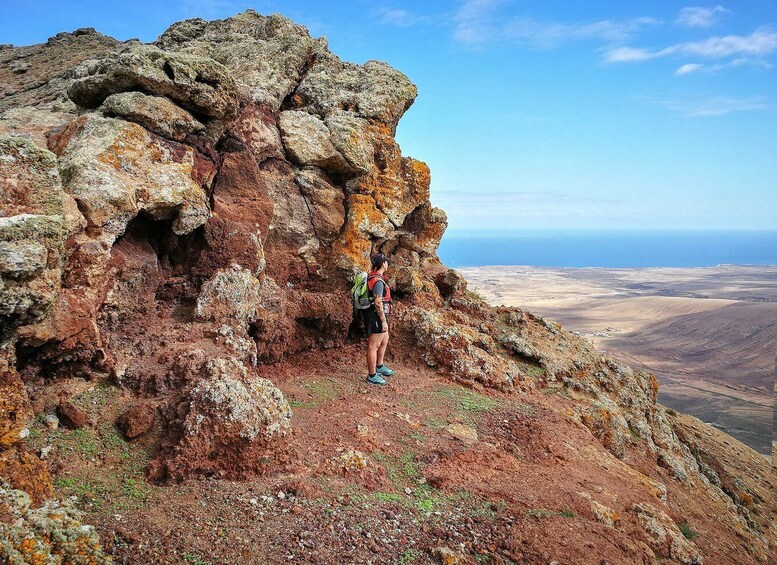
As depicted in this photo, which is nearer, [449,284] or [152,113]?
[152,113]

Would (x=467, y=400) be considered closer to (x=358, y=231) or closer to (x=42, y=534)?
(x=358, y=231)

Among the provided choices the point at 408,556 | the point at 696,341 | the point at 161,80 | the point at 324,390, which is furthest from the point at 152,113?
the point at 696,341

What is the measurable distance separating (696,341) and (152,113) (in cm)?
11797

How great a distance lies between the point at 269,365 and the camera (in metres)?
11.7

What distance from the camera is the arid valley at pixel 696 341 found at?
60.8 metres

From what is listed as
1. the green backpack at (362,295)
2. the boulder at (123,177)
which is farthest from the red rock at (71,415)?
the green backpack at (362,295)

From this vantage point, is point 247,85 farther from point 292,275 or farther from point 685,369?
point 685,369

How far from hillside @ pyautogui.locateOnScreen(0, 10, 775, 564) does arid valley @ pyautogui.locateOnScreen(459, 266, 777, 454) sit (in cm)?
1391

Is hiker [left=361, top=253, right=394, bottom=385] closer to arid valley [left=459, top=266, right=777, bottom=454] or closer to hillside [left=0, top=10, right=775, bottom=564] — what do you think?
hillside [left=0, top=10, right=775, bottom=564]

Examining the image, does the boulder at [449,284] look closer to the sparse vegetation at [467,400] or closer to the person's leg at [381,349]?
the sparse vegetation at [467,400]

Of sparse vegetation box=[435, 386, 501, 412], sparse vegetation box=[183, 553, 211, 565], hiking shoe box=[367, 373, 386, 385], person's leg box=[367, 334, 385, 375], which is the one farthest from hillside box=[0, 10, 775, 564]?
person's leg box=[367, 334, 385, 375]

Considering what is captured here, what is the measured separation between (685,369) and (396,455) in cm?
9204

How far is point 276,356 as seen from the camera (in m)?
11.9

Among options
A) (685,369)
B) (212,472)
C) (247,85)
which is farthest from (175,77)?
(685,369)
